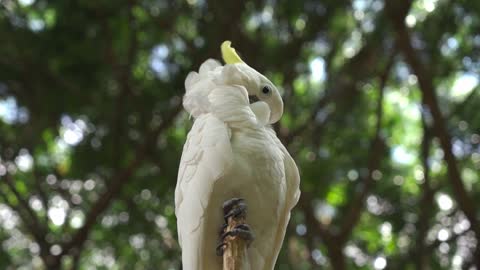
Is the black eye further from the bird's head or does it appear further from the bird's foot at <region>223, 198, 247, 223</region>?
the bird's foot at <region>223, 198, 247, 223</region>

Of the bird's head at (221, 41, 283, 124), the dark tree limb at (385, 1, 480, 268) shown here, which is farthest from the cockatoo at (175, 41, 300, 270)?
the dark tree limb at (385, 1, 480, 268)

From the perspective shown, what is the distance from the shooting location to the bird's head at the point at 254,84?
2328 millimetres

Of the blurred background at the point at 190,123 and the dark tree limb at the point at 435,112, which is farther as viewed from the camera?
the blurred background at the point at 190,123

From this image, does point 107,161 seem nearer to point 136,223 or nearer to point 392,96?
point 136,223

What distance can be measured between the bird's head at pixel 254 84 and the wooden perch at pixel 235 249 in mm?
472

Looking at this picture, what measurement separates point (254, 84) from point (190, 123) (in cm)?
293

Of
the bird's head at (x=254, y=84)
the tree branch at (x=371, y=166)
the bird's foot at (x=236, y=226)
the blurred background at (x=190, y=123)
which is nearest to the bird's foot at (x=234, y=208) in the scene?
the bird's foot at (x=236, y=226)

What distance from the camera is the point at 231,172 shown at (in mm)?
2178

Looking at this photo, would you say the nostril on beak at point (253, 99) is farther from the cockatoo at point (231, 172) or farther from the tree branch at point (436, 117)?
the tree branch at point (436, 117)

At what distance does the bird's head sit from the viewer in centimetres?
233

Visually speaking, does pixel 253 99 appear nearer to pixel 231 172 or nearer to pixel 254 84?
pixel 254 84

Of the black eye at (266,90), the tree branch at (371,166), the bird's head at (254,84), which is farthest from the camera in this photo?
the tree branch at (371,166)

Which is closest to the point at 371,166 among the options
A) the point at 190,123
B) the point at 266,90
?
the point at 190,123

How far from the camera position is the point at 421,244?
189 inches
